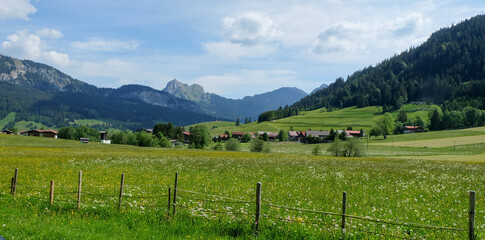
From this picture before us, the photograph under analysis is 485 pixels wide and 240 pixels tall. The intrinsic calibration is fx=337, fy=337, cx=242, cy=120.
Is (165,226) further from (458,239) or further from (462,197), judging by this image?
(462,197)

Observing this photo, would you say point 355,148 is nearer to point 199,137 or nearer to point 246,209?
point 199,137

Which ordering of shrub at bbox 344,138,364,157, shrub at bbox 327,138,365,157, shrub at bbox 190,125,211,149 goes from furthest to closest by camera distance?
shrub at bbox 190,125,211,149 → shrub at bbox 327,138,365,157 → shrub at bbox 344,138,364,157

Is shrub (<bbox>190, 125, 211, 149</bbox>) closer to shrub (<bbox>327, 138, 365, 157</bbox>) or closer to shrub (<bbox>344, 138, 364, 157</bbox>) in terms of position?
shrub (<bbox>327, 138, 365, 157</bbox>)

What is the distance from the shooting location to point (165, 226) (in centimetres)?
1216

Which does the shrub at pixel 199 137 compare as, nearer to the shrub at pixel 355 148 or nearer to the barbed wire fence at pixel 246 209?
the shrub at pixel 355 148

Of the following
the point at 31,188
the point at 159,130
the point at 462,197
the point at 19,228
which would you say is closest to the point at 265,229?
the point at 19,228

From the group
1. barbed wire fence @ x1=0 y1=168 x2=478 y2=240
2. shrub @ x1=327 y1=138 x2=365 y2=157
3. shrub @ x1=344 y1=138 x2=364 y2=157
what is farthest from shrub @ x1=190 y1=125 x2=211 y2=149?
barbed wire fence @ x1=0 y1=168 x2=478 y2=240

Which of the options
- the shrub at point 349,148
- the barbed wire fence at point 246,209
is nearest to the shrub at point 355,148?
the shrub at point 349,148

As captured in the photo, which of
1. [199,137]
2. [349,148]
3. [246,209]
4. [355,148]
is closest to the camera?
[246,209]

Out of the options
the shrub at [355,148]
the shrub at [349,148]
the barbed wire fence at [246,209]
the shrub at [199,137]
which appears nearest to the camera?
the barbed wire fence at [246,209]

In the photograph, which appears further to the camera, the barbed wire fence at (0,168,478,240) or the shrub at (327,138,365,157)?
the shrub at (327,138,365,157)

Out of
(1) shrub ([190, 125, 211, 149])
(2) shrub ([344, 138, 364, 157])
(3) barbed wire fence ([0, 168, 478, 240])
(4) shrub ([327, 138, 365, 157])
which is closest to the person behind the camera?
(3) barbed wire fence ([0, 168, 478, 240])

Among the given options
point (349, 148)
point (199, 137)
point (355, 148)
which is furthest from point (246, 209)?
point (199, 137)

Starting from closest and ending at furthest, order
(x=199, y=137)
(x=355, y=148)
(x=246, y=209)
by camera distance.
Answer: (x=246, y=209), (x=355, y=148), (x=199, y=137)
